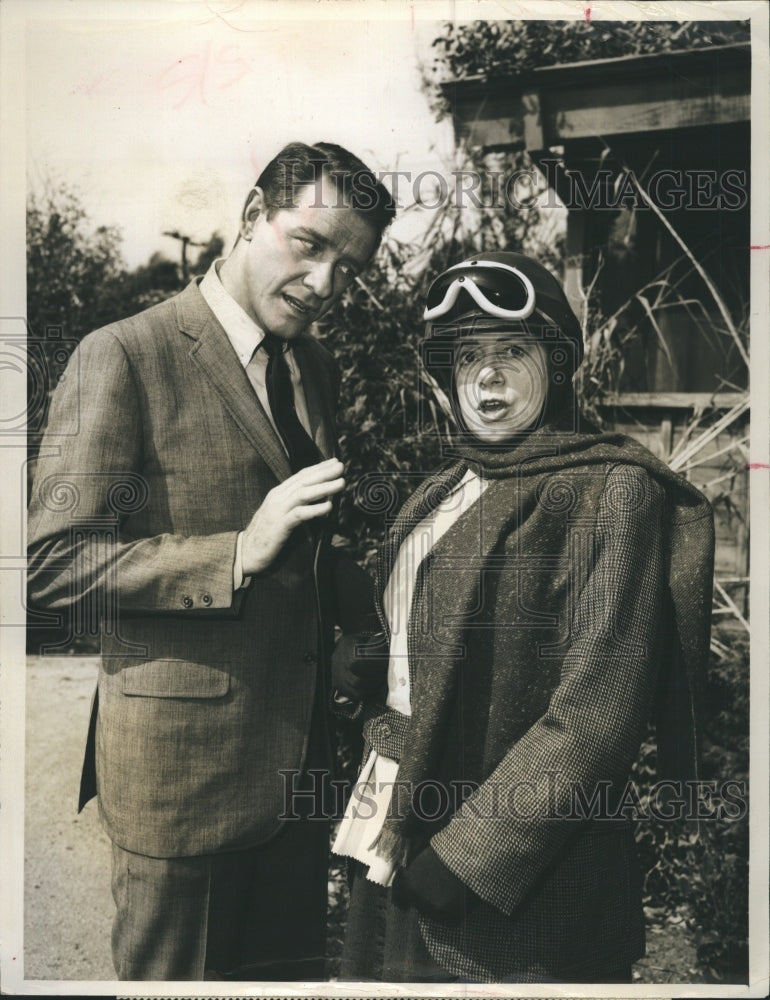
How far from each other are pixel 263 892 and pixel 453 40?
2.61m

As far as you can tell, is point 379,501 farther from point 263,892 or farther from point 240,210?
point 263,892

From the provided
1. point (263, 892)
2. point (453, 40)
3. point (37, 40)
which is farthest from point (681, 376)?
point (37, 40)

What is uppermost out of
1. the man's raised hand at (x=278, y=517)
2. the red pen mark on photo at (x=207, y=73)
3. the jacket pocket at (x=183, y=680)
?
the red pen mark on photo at (x=207, y=73)

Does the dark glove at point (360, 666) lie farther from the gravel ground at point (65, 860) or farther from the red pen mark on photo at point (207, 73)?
the red pen mark on photo at point (207, 73)

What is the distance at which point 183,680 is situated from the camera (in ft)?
9.27

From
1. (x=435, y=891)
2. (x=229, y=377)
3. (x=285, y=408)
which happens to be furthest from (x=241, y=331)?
(x=435, y=891)

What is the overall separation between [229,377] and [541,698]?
1.25 m

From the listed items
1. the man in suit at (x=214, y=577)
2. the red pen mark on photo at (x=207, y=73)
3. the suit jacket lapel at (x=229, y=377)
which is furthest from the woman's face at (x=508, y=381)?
the red pen mark on photo at (x=207, y=73)

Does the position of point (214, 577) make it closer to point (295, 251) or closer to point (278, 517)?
point (278, 517)

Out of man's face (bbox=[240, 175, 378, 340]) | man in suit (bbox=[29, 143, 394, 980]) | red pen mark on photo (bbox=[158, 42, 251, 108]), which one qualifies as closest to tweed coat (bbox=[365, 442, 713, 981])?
man in suit (bbox=[29, 143, 394, 980])

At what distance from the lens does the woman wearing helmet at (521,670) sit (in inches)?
101

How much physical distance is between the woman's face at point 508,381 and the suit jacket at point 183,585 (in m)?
0.63

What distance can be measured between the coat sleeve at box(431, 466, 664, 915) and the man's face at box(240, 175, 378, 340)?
1.07 metres

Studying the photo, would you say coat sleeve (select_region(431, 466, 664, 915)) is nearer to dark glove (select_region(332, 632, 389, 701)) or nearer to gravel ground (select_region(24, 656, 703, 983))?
dark glove (select_region(332, 632, 389, 701))
